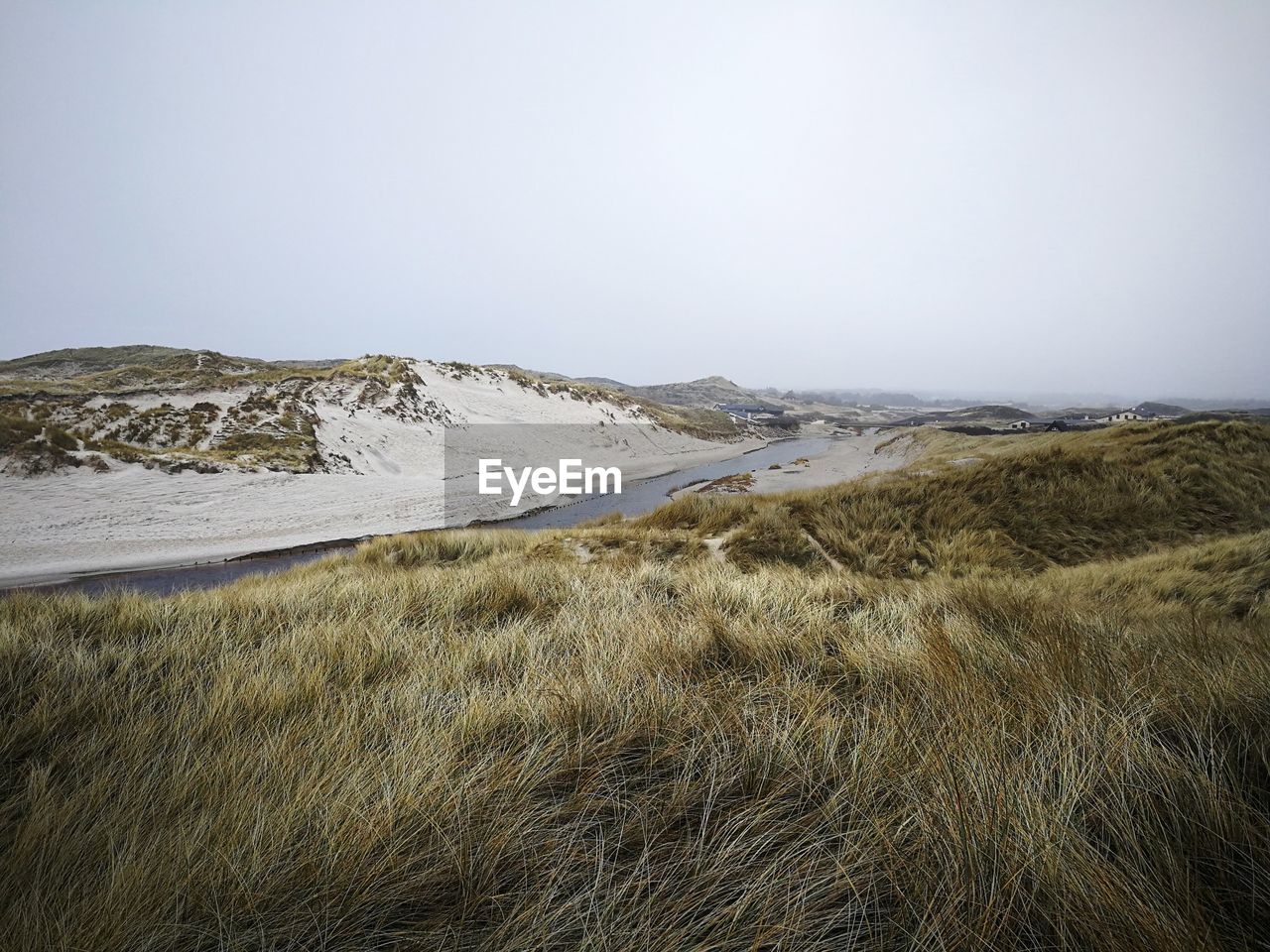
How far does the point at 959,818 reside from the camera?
1026mm

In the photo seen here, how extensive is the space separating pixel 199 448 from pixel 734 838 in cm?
2406

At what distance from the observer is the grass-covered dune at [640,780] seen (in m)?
0.88

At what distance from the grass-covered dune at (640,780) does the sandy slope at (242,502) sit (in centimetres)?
1188

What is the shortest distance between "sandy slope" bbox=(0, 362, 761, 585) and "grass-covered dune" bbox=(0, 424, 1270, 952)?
11.9 m

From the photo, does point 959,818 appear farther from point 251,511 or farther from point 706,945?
point 251,511

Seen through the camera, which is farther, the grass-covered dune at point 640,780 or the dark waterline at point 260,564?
the dark waterline at point 260,564

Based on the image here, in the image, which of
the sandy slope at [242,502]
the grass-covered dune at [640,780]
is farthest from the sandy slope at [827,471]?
the grass-covered dune at [640,780]

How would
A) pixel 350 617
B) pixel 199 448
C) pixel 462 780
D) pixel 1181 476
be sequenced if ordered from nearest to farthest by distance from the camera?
pixel 462 780 < pixel 350 617 < pixel 1181 476 < pixel 199 448

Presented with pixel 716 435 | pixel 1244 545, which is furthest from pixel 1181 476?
pixel 716 435

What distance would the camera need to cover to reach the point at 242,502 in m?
13.9

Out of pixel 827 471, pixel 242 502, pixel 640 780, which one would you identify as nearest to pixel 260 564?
pixel 242 502

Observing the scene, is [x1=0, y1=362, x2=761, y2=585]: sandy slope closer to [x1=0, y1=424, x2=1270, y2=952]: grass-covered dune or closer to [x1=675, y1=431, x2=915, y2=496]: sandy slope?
[x1=675, y1=431, x2=915, y2=496]: sandy slope

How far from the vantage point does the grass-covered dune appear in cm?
88

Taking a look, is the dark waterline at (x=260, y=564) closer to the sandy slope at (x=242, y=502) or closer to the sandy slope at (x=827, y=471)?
the sandy slope at (x=242, y=502)
